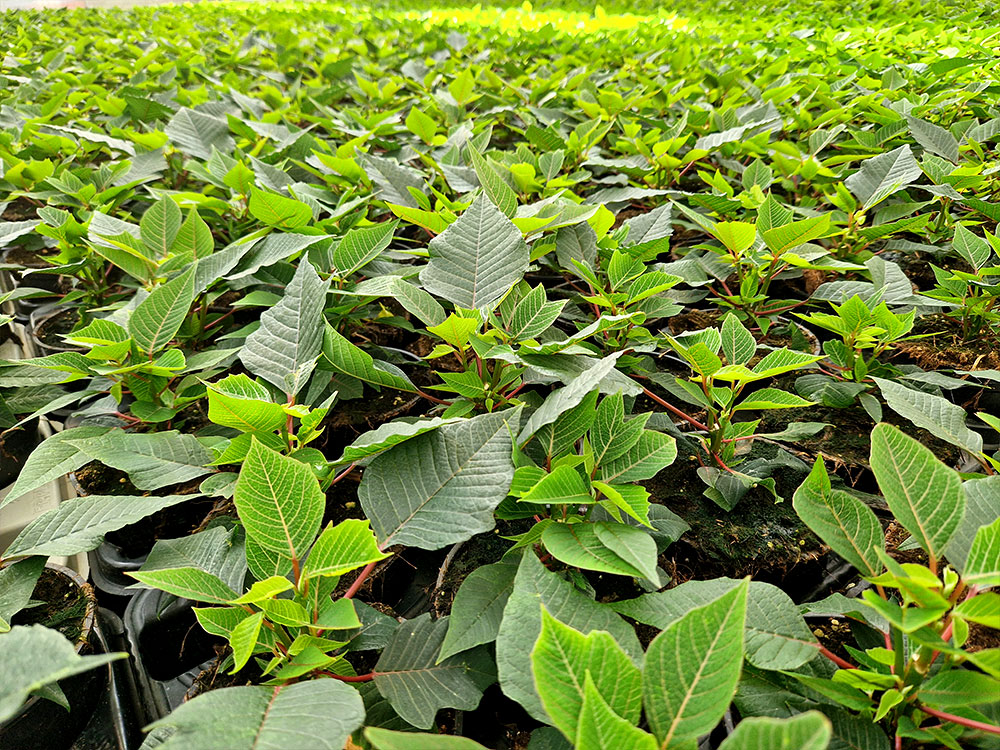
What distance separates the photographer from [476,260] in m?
1.01

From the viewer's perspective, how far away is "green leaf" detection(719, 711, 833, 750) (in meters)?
0.38

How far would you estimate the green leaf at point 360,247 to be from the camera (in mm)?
1128

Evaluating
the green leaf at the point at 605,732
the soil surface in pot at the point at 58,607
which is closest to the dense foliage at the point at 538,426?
the green leaf at the point at 605,732

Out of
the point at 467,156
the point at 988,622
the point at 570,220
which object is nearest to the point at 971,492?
the point at 988,622

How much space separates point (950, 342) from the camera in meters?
1.35

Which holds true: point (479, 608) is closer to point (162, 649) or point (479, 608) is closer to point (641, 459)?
point (641, 459)

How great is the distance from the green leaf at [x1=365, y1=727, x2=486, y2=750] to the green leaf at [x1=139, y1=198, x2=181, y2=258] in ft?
3.60

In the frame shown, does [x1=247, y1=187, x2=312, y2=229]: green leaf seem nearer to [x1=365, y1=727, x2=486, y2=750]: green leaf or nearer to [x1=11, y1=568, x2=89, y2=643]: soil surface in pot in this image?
[x1=11, y1=568, x2=89, y2=643]: soil surface in pot

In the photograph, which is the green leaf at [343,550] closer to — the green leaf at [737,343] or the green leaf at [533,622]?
the green leaf at [533,622]

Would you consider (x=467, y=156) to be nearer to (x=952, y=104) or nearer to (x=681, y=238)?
(x=681, y=238)

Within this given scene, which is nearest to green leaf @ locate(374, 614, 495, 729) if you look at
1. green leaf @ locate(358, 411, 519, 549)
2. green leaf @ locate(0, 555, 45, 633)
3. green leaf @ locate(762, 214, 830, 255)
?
green leaf @ locate(358, 411, 519, 549)

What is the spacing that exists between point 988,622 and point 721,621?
202 mm

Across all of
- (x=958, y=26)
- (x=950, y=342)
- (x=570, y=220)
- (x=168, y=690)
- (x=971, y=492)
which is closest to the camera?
(x=971, y=492)

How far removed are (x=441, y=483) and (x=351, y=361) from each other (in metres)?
0.28
